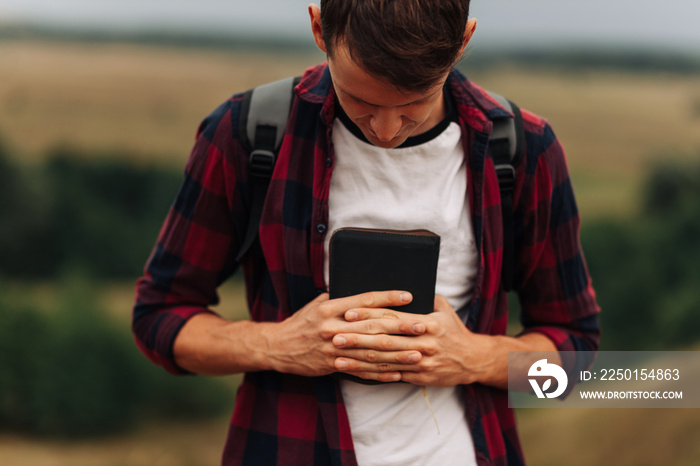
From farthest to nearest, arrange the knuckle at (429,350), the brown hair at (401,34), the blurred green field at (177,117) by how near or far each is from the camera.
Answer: the blurred green field at (177,117), the knuckle at (429,350), the brown hair at (401,34)

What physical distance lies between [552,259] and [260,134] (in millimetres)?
708

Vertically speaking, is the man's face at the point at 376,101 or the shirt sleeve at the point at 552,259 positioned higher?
the man's face at the point at 376,101

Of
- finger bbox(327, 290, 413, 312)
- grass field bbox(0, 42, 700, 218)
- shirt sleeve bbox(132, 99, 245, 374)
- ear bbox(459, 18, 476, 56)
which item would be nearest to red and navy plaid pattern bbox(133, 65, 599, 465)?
shirt sleeve bbox(132, 99, 245, 374)

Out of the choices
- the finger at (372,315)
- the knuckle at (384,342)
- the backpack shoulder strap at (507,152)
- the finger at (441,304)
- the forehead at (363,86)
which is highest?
the forehead at (363,86)

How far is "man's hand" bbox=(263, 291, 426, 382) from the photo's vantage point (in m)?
1.15

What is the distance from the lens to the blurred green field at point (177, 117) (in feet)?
14.2

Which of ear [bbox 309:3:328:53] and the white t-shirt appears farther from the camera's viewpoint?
the white t-shirt

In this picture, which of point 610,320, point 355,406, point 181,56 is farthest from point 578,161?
point 355,406

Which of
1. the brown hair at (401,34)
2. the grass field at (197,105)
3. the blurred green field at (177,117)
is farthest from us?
the grass field at (197,105)

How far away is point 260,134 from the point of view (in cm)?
124

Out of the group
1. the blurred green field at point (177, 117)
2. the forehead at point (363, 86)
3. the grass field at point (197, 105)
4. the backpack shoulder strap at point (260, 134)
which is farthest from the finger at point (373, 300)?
the grass field at point (197, 105)

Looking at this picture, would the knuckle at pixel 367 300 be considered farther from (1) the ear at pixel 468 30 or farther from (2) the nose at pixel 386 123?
(1) the ear at pixel 468 30

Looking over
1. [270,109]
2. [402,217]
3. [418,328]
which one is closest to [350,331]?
[418,328]

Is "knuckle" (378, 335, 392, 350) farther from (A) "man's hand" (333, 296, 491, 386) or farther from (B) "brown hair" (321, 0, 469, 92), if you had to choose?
(B) "brown hair" (321, 0, 469, 92)
